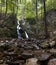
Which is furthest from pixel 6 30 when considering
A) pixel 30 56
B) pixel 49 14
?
pixel 30 56

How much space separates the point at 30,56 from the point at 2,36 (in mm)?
10223

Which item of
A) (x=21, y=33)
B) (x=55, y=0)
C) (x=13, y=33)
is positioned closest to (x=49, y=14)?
(x=55, y=0)

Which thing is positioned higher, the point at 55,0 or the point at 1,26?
the point at 55,0

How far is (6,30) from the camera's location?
1888 centimetres

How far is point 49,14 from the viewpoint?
25.8 metres

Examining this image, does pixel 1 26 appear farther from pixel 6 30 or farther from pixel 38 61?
pixel 38 61

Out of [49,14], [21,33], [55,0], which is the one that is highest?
[55,0]

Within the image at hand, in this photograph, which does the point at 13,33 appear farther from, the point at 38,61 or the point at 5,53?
the point at 38,61

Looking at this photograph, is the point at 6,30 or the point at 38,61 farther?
the point at 6,30

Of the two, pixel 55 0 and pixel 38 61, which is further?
pixel 55 0

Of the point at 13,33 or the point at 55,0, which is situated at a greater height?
the point at 55,0

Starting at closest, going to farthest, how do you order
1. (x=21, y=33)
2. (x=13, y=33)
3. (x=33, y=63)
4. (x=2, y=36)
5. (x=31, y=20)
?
(x=33, y=63)
(x=2, y=36)
(x=13, y=33)
(x=21, y=33)
(x=31, y=20)

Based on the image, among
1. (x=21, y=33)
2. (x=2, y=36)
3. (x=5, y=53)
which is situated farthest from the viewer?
(x=21, y=33)

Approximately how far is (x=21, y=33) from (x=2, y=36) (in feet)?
10.9
